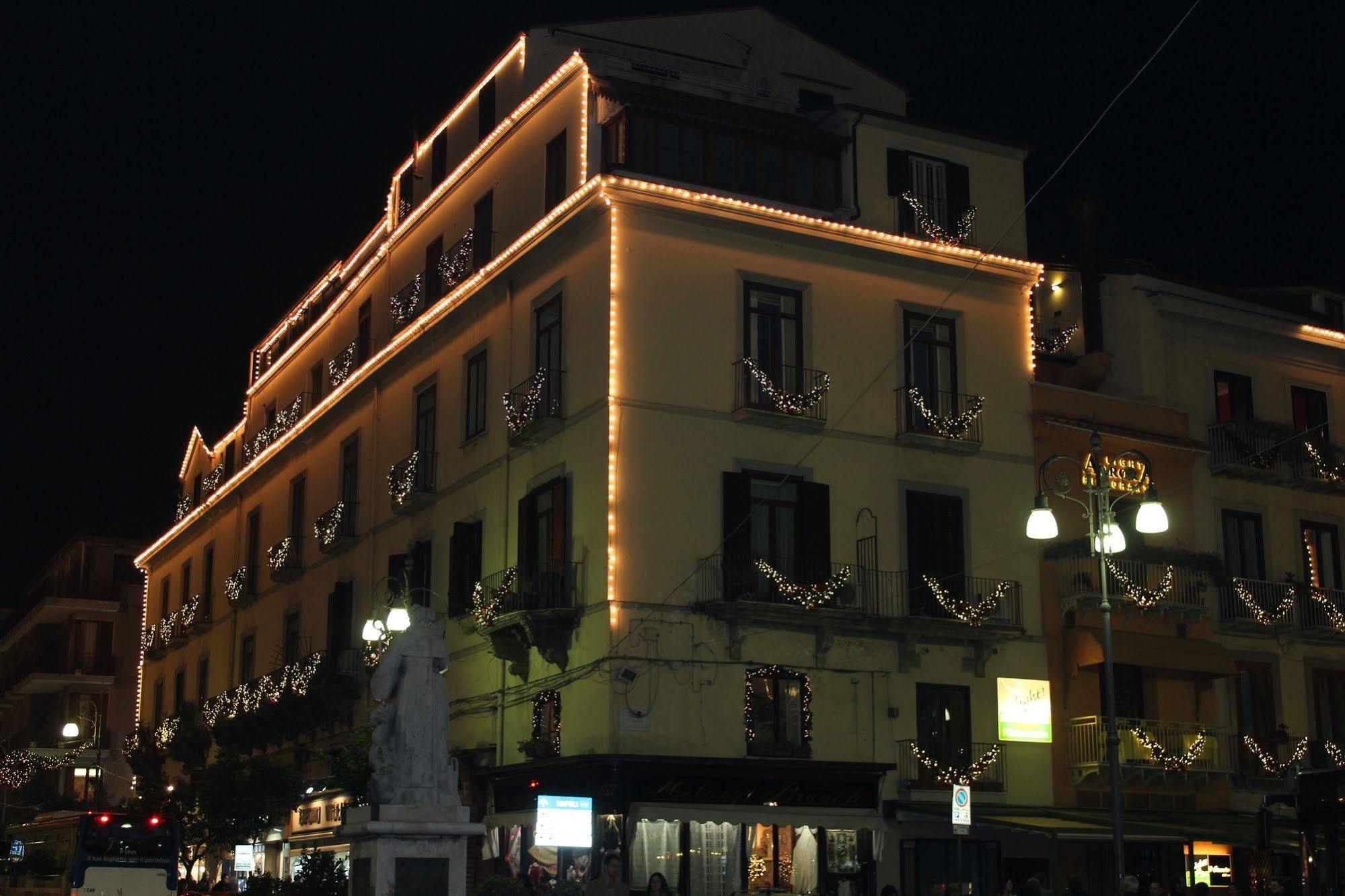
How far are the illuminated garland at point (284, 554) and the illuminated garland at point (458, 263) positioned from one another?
35.1ft

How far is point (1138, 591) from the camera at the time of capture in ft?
111

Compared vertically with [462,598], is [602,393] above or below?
above

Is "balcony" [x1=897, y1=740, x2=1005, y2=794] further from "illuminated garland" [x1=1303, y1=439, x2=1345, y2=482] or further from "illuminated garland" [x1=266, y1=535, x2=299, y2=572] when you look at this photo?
"illuminated garland" [x1=266, y1=535, x2=299, y2=572]

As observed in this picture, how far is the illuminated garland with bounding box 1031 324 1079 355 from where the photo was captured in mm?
37750

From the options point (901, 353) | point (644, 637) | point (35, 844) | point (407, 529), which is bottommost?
point (35, 844)

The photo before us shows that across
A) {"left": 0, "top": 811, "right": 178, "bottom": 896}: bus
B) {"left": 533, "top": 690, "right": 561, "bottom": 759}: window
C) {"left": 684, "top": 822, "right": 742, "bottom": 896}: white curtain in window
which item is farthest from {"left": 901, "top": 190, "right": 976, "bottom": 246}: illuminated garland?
{"left": 0, "top": 811, "right": 178, "bottom": 896}: bus

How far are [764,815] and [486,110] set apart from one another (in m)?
17.4

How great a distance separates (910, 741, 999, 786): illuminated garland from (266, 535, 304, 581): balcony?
19627 mm

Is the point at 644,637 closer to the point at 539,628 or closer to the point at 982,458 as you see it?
the point at 539,628

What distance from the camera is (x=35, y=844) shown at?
41.5m

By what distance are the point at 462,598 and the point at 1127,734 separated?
13654 mm

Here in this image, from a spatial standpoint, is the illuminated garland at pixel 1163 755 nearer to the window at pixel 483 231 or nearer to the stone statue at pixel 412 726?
the window at pixel 483 231

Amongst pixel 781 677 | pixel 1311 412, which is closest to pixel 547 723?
pixel 781 677

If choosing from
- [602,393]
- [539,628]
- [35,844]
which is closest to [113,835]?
[35,844]
